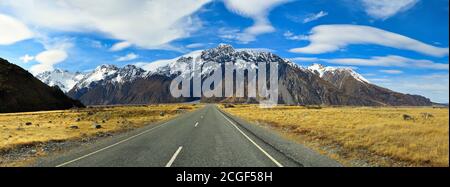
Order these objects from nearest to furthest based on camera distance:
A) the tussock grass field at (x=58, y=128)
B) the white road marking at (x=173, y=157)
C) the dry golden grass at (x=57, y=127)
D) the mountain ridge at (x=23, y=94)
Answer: the white road marking at (x=173, y=157) → the tussock grass field at (x=58, y=128) → the dry golden grass at (x=57, y=127) → the mountain ridge at (x=23, y=94)

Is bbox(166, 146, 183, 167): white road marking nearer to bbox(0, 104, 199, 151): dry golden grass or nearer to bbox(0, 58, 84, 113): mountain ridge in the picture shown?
bbox(0, 104, 199, 151): dry golden grass

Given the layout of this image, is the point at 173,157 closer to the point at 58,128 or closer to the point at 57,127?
the point at 58,128

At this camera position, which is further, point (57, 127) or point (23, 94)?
point (23, 94)

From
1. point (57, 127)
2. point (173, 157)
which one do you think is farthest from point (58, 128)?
point (173, 157)

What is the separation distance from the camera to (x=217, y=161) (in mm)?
11039

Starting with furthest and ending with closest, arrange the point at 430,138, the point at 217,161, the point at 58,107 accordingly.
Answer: the point at 58,107 < the point at 430,138 < the point at 217,161

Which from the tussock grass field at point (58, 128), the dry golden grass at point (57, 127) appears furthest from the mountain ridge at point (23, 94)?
Answer: the tussock grass field at point (58, 128)

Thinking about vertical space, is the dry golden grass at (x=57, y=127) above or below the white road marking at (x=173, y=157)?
below

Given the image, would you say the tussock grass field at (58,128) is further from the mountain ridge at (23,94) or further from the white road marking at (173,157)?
the mountain ridge at (23,94)

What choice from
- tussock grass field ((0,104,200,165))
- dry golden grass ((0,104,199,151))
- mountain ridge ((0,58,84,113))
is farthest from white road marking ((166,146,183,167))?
mountain ridge ((0,58,84,113))
